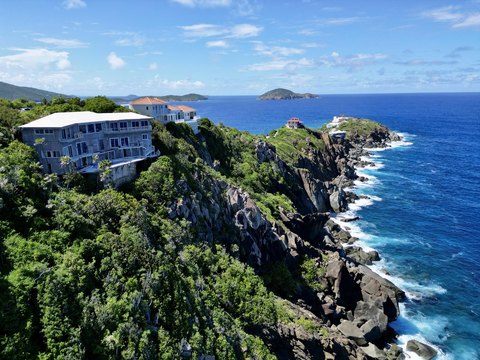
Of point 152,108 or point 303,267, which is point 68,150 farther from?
point 303,267

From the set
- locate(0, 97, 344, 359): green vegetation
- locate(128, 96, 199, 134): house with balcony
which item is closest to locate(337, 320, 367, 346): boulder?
locate(0, 97, 344, 359): green vegetation

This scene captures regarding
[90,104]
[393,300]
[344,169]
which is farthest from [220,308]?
[344,169]

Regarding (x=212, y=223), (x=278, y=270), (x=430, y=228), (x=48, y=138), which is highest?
(x=48, y=138)

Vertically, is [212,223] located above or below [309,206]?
above

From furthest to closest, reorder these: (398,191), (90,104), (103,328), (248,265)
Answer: (398,191) → (90,104) → (248,265) → (103,328)

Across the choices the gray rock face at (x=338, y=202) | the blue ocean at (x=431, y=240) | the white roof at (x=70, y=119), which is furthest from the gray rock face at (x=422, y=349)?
the gray rock face at (x=338, y=202)

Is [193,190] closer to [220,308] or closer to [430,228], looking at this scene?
[220,308]
